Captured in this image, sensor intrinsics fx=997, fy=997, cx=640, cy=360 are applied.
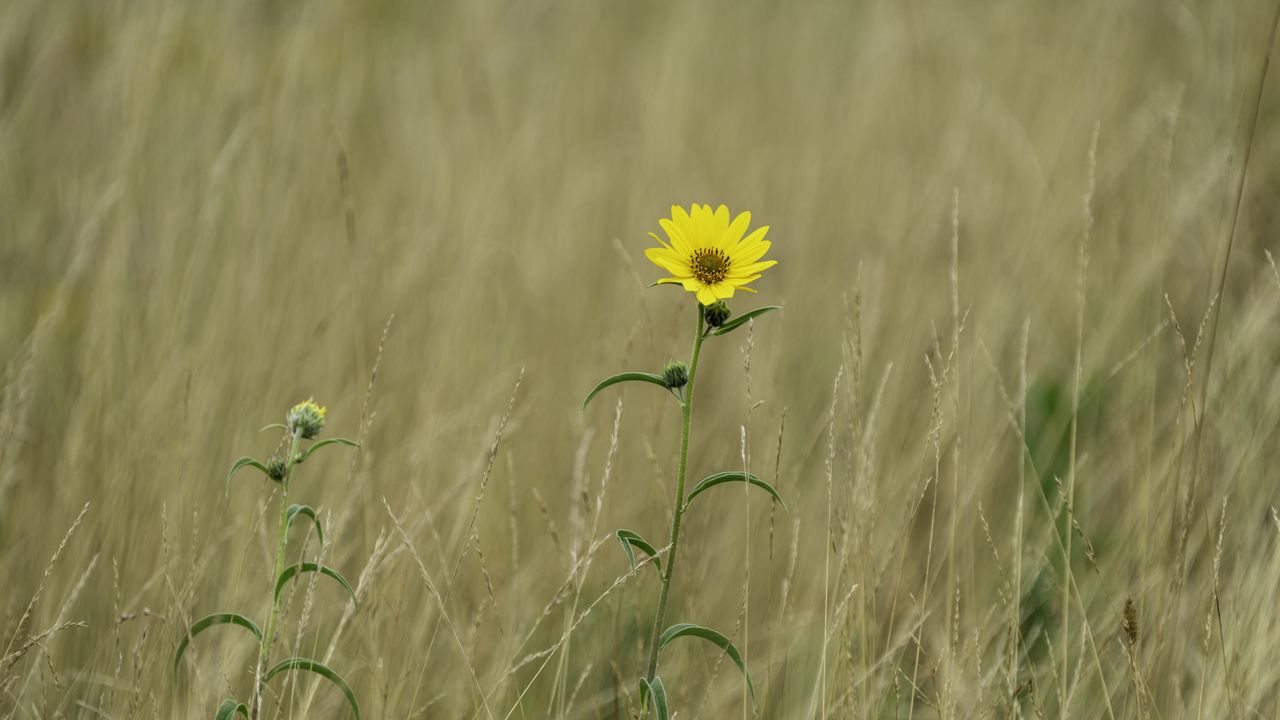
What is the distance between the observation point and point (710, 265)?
1.26m

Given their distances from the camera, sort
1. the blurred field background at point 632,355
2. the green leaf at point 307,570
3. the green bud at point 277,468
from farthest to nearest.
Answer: the blurred field background at point 632,355 → the green bud at point 277,468 → the green leaf at point 307,570

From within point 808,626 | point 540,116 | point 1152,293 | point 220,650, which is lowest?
point 808,626

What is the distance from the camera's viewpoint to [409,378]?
2.52 metres

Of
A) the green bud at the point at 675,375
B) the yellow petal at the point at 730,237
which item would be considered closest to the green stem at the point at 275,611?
the green bud at the point at 675,375

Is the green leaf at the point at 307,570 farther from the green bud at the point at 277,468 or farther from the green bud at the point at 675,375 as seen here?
the green bud at the point at 675,375

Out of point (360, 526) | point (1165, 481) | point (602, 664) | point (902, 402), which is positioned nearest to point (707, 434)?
point (902, 402)

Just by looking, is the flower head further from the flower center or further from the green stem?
the flower center

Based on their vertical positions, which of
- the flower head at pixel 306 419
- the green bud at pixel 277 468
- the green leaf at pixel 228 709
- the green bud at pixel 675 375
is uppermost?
the flower head at pixel 306 419

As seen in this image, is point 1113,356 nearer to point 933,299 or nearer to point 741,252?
point 933,299

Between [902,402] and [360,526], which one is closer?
[360,526]

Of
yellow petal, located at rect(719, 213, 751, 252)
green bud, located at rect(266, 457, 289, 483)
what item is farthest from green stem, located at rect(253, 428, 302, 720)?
yellow petal, located at rect(719, 213, 751, 252)

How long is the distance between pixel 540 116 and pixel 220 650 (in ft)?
6.77

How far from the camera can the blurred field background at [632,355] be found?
5.52ft

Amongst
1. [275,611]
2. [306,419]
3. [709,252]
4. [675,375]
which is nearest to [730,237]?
[709,252]
